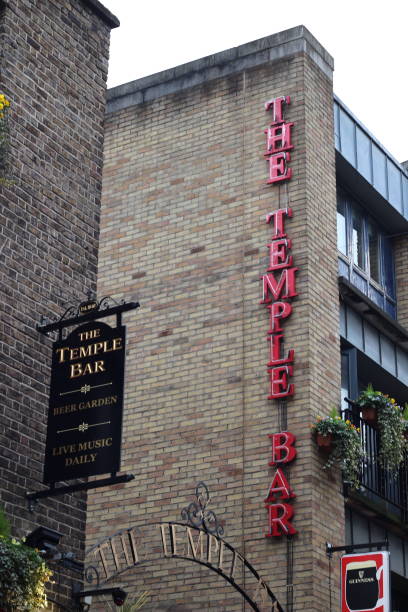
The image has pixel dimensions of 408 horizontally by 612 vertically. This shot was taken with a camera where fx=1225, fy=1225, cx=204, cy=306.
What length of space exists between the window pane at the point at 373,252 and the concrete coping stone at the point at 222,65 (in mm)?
3843

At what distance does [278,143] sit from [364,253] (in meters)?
3.81

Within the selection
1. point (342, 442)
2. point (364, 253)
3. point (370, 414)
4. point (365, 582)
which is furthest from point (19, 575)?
point (364, 253)

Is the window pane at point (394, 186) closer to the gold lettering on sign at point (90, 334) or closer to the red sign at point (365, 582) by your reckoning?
the red sign at point (365, 582)

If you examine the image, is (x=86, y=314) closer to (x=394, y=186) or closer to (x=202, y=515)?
(x=202, y=515)

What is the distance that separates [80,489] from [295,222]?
857 cm

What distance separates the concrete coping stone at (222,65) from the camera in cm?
2144

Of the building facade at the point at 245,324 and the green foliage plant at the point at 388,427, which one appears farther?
the green foliage plant at the point at 388,427

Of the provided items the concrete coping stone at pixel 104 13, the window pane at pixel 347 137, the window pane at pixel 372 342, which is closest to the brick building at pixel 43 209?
the concrete coping stone at pixel 104 13

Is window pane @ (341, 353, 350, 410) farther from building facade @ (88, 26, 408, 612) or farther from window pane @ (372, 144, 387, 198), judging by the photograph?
window pane @ (372, 144, 387, 198)

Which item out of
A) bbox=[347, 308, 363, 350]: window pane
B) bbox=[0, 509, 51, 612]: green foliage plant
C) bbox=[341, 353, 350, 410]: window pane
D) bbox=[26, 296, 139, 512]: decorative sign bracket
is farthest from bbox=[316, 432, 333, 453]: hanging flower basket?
bbox=[0, 509, 51, 612]: green foliage plant

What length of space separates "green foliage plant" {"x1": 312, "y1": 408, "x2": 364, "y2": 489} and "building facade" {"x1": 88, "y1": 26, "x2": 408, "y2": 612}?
203 millimetres

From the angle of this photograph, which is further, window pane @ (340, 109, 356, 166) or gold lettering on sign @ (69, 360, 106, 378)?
window pane @ (340, 109, 356, 166)

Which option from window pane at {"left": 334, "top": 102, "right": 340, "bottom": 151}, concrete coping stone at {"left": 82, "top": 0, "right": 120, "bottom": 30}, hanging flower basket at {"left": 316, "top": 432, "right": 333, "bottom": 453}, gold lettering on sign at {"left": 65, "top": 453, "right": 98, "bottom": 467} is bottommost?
gold lettering on sign at {"left": 65, "top": 453, "right": 98, "bottom": 467}

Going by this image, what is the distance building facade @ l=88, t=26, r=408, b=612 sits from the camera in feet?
60.7
